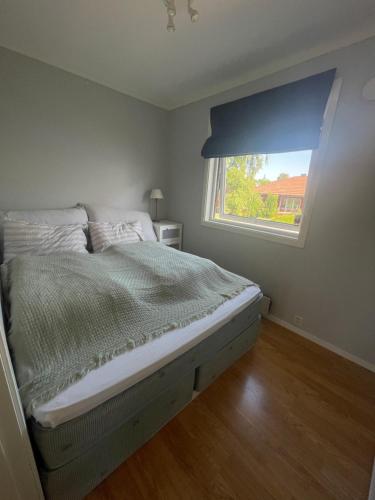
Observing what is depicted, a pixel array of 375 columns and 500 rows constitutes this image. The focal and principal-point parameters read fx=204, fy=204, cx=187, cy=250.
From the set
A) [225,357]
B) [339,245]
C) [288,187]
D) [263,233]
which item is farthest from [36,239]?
[339,245]

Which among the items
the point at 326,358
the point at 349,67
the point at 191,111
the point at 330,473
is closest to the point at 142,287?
the point at 330,473

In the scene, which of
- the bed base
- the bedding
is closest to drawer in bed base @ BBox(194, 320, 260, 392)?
the bed base

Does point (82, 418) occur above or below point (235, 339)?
above

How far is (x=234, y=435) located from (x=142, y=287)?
0.97 meters

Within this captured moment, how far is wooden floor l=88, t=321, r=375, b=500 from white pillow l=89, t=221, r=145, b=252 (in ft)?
5.13

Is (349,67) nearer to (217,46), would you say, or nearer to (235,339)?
(217,46)

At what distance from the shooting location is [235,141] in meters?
2.13

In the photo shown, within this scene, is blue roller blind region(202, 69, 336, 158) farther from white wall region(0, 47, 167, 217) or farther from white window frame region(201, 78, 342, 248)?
white wall region(0, 47, 167, 217)

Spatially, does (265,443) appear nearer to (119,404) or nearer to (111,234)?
(119,404)

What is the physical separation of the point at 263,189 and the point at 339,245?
906mm

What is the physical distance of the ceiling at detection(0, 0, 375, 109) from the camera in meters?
1.28

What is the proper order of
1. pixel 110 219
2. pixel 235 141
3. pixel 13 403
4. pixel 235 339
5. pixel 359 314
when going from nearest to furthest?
1. pixel 13 403
2. pixel 235 339
3. pixel 359 314
4. pixel 235 141
5. pixel 110 219

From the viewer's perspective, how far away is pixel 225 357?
1.41 metres

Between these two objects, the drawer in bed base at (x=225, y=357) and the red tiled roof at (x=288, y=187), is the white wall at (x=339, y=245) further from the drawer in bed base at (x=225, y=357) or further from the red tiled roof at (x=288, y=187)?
the drawer in bed base at (x=225, y=357)
